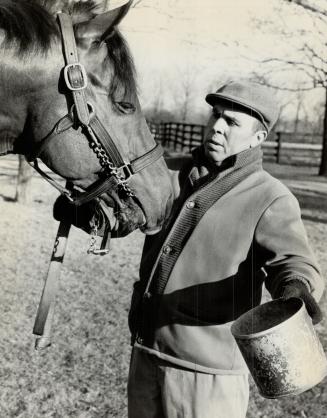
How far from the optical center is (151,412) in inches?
93.6

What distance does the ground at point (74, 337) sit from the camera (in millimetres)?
3748

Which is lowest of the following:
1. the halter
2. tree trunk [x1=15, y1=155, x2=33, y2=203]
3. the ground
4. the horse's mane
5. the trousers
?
tree trunk [x1=15, y1=155, x2=33, y2=203]

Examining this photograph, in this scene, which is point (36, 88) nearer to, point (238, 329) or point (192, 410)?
point (238, 329)

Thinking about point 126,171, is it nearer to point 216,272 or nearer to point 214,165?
point 214,165

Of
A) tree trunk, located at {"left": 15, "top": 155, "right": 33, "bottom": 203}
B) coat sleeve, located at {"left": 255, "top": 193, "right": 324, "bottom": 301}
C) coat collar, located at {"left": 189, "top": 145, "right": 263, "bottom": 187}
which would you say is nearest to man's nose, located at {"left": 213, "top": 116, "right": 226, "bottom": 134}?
coat collar, located at {"left": 189, "top": 145, "right": 263, "bottom": 187}

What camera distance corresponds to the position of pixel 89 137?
2270 millimetres

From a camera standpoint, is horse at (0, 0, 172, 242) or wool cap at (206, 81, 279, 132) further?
wool cap at (206, 81, 279, 132)

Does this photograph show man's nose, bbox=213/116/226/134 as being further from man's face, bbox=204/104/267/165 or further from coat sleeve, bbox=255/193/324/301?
coat sleeve, bbox=255/193/324/301

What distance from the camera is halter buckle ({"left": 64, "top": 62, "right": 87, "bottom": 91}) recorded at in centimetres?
214

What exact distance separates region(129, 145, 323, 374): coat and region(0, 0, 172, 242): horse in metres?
0.22

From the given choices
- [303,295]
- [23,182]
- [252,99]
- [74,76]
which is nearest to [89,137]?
[74,76]

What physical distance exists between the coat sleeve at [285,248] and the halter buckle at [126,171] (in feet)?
2.04

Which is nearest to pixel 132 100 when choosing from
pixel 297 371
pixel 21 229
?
pixel 297 371

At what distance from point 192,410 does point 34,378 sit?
2.12 meters
